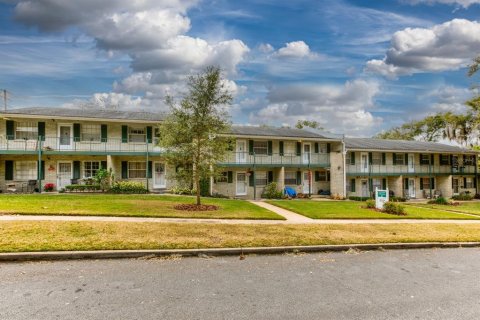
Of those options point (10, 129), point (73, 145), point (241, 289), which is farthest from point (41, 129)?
point (241, 289)

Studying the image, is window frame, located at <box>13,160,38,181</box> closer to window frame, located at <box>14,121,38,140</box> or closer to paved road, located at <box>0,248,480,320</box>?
window frame, located at <box>14,121,38,140</box>

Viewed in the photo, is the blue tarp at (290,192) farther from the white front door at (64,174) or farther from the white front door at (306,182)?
the white front door at (64,174)

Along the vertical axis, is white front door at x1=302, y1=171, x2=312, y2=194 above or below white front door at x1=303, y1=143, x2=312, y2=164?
below

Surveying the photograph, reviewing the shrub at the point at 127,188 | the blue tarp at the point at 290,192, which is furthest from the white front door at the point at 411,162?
the shrub at the point at 127,188

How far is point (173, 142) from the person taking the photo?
628 inches

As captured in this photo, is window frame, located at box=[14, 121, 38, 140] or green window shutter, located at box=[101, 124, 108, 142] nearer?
window frame, located at box=[14, 121, 38, 140]

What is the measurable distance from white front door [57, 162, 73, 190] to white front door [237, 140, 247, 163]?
13.0 metres

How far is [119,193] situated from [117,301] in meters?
18.0

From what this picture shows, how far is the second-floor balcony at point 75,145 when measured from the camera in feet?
74.1

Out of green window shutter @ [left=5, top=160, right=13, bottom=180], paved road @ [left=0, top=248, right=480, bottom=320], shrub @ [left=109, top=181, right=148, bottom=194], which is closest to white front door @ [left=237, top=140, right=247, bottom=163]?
shrub @ [left=109, top=181, right=148, bottom=194]

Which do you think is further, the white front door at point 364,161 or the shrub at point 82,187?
the white front door at point 364,161

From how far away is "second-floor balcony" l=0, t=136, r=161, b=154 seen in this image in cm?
2259

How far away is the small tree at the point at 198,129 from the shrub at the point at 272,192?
1155 cm

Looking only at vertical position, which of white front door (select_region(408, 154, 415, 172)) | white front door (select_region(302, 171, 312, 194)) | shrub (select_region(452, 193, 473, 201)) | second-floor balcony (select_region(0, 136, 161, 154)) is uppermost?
second-floor balcony (select_region(0, 136, 161, 154))
